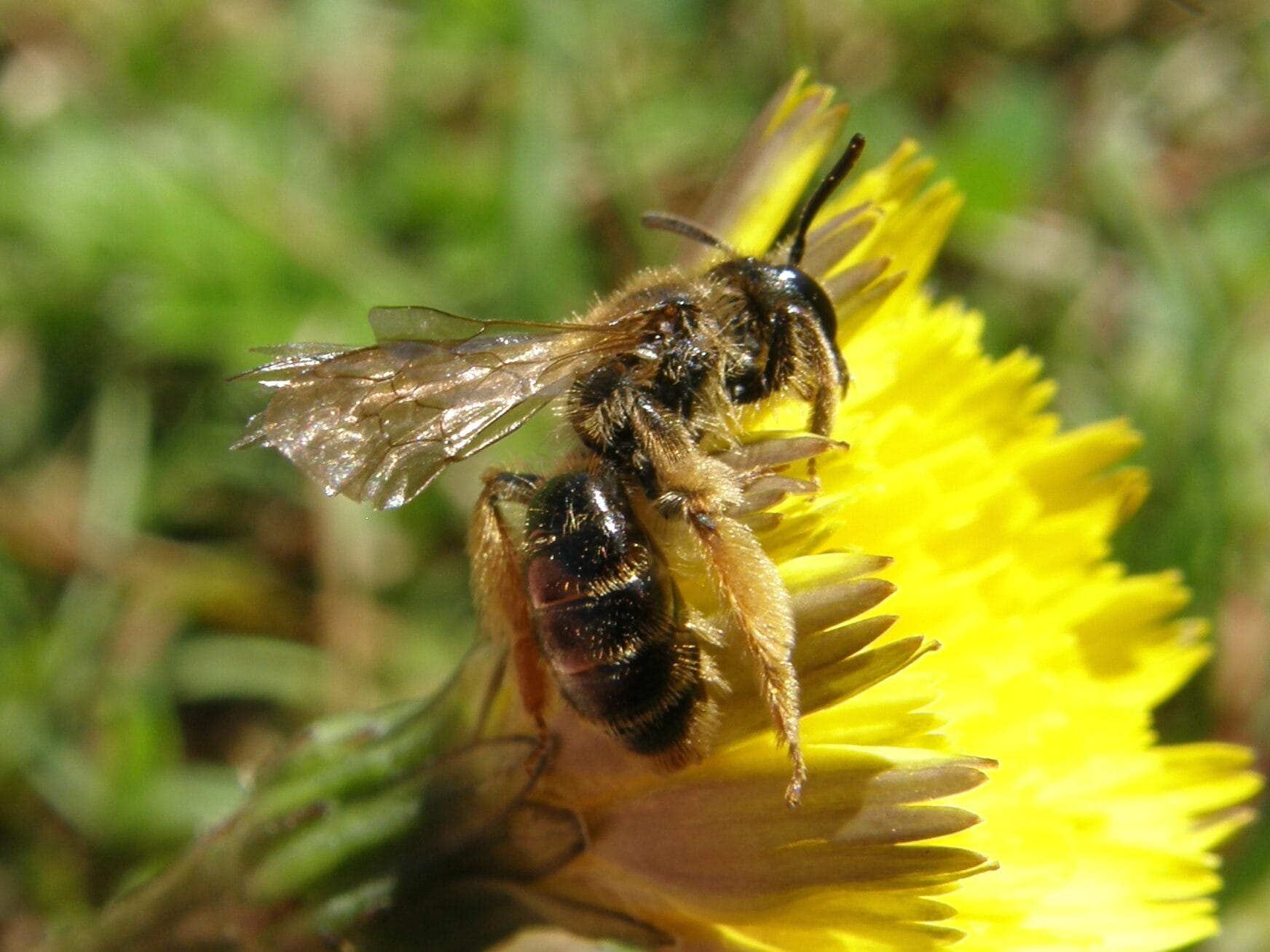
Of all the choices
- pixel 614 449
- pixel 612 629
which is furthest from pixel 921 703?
pixel 614 449

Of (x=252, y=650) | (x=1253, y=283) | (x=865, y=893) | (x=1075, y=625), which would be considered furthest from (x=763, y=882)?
(x=1253, y=283)

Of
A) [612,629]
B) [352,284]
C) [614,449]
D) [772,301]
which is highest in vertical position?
[352,284]

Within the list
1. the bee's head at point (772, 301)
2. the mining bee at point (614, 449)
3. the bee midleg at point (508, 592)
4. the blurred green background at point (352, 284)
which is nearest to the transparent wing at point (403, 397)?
the mining bee at point (614, 449)

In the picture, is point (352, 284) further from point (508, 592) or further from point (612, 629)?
point (612, 629)

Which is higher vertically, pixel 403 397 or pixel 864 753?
pixel 403 397

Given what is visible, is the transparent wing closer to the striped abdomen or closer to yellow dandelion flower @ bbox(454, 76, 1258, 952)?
the striped abdomen

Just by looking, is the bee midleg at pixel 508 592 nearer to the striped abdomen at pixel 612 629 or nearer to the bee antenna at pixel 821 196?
the striped abdomen at pixel 612 629

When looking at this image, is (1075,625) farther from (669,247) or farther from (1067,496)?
(669,247)
